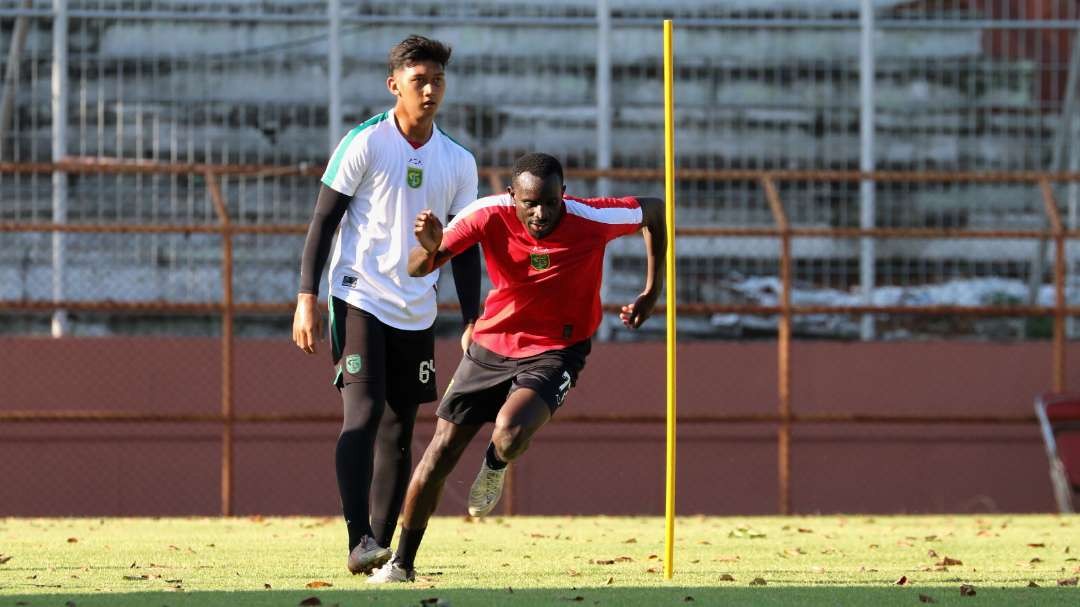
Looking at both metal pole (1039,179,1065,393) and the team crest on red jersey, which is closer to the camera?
the team crest on red jersey

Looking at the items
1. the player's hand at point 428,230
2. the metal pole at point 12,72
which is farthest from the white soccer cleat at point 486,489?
the metal pole at point 12,72

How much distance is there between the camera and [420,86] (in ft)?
24.3

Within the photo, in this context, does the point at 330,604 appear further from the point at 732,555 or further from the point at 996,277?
the point at 996,277

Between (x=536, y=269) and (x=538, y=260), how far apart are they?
0.04 m

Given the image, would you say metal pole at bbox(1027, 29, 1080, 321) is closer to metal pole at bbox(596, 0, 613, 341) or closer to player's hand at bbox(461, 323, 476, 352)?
metal pole at bbox(596, 0, 613, 341)

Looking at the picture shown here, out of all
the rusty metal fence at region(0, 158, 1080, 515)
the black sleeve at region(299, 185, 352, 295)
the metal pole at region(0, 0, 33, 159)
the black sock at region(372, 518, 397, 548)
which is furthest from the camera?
the metal pole at region(0, 0, 33, 159)

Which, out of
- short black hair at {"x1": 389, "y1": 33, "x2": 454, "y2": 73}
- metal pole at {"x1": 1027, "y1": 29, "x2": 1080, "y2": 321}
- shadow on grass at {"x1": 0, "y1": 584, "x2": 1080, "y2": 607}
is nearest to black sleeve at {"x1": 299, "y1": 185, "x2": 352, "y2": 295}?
short black hair at {"x1": 389, "y1": 33, "x2": 454, "y2": 73}

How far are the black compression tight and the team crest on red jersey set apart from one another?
806 mm

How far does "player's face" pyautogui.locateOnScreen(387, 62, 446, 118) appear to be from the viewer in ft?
24.2

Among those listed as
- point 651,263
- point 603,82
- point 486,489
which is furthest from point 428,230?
point 603,82

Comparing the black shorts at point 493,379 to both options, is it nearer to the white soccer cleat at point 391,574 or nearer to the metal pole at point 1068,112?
the white soccer cleat at point 391,574

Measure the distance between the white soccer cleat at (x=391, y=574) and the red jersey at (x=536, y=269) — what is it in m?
0.93

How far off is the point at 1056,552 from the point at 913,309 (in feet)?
14.4

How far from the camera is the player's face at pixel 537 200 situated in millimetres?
7031
